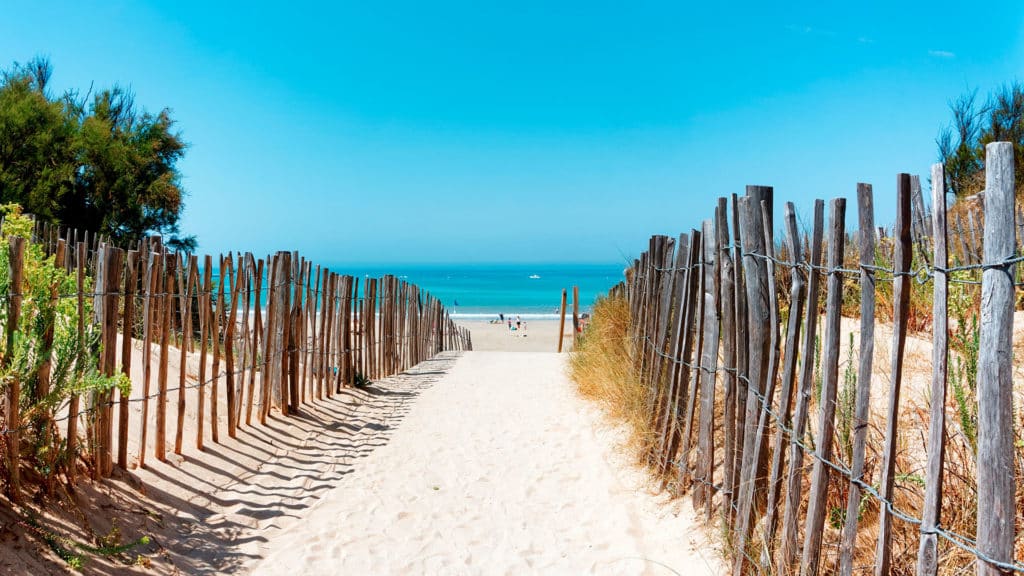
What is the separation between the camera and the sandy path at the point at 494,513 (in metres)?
3.67

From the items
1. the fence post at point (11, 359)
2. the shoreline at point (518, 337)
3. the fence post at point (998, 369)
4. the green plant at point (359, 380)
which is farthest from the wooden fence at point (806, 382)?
the shoreline at point (518, 337)

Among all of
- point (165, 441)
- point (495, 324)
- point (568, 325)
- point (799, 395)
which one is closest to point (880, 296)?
point (799, 395)

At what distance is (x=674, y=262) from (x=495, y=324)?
32.2 m

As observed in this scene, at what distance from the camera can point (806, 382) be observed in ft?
8.13

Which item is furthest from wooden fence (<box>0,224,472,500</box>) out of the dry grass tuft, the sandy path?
the dry grass tuft

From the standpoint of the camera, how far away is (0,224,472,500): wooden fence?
12.5 feet

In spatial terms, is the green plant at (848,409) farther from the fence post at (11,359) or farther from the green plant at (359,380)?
the green plant at (359,380)

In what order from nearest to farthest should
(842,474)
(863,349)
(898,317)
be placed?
1. (898,317)
2. (863,349)
3. (842,474)

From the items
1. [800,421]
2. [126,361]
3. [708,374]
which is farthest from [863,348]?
[126,361]

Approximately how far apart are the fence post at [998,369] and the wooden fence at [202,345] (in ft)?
11.7

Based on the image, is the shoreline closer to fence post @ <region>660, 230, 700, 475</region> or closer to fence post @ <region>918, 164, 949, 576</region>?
fence post @ <region>660, 230, 700, 475</region>

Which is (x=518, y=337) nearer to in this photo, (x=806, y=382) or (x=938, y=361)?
(x=806, y=382)

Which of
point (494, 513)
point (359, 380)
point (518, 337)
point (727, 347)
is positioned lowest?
point (518, 337)

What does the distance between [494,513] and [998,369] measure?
3.39m
